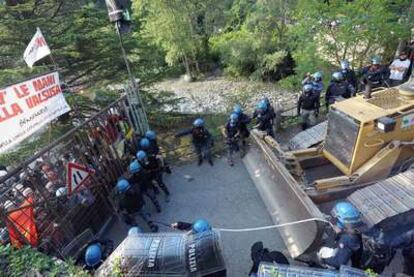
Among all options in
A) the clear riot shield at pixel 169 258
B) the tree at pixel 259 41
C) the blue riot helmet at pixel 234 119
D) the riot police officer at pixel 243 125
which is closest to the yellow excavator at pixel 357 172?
the clear riot shield at pixel 169 258

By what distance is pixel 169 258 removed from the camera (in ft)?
14.2

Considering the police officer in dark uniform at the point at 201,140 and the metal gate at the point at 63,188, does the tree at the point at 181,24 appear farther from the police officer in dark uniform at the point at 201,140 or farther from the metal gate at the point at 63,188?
the metal gate at the point at 63,188

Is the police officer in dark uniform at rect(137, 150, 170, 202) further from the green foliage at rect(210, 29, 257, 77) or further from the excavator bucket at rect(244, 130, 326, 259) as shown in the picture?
the green foliage at rect(210, 29, 257, 77)

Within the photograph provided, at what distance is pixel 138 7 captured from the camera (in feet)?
67.9

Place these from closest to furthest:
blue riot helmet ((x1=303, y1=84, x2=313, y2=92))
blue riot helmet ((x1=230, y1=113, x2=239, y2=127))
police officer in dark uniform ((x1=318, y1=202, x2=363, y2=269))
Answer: police officer in dark uniform ((x1=318, y1=202, x2=363, y2=269)), blue riot helmet ((x1=230, y1=113, x2=239, y2=127)), blue riot helmet ((x1=303, y1=84, x2=313, y2=92))

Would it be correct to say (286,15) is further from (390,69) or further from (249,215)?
(249,215)

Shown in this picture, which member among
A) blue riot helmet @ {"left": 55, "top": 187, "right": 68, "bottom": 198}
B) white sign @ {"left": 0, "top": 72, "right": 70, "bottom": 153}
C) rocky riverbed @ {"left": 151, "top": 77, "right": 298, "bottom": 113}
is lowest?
rocky riverbed @ {"left": 151, "top": 77, "right": 298, "bottom": 113}

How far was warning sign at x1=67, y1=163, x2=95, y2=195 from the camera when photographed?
6238 mm

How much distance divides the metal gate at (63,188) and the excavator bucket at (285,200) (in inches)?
139

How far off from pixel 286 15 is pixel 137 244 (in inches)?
723

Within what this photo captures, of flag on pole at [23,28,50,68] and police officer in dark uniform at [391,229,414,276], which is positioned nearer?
police officer in dark uniform at [391,229,414,276]

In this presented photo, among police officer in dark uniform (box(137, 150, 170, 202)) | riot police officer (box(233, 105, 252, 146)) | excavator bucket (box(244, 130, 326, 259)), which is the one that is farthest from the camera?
riot police officer (box(233, 105, 252, 146))

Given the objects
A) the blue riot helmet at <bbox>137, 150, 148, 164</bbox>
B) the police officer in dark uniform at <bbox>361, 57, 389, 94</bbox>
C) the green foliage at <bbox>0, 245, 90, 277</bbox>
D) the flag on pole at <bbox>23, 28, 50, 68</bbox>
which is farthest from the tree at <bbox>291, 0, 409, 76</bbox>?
the green foliage at <bbox>0, 245, 90, 277</bbox>

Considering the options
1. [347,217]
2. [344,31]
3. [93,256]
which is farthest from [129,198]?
[344,31]
